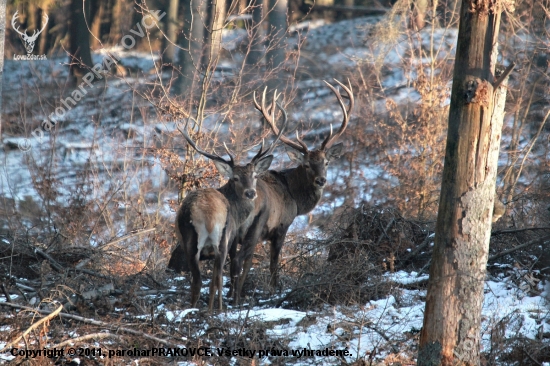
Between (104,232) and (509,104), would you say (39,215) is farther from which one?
(509,104)

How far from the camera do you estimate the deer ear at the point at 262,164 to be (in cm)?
845

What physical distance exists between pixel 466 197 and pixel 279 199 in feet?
13.7

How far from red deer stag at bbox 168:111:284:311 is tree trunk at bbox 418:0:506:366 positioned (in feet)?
8.78

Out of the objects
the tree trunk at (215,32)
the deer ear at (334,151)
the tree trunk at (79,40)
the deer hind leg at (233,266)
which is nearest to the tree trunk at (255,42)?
the tree trunk at (215,32)

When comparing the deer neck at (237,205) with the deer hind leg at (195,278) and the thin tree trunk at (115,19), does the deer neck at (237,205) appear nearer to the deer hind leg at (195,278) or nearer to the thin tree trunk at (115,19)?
the deer hind leg at (195,278)

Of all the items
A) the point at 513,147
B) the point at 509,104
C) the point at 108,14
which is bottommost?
the point at 513,147

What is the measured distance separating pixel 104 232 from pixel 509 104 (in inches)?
351

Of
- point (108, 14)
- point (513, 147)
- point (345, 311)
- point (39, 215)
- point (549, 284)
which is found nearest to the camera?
point (345, 311)

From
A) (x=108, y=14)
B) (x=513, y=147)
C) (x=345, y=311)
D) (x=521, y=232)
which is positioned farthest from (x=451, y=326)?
(x=108, y=14)

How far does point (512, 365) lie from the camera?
222 inches

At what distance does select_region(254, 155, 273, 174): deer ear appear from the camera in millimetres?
8453

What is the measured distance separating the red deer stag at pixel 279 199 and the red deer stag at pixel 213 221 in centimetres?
32

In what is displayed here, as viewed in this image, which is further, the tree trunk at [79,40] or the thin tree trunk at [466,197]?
the tree trunk at [79,40]

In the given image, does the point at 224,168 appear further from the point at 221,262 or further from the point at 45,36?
the point at 45,36
